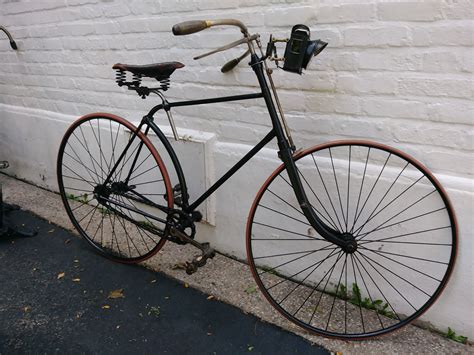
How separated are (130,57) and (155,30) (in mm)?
319

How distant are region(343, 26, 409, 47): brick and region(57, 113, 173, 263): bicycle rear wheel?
49.6 inches

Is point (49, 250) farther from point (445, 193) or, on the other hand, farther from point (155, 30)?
point (445, 193)

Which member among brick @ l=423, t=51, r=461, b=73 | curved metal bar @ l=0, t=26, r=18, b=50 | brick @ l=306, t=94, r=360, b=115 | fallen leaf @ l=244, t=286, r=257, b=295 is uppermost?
curved metal bar @ l=0, t=26, r=18, b=50

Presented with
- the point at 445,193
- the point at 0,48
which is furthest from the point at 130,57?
the point at 445,193

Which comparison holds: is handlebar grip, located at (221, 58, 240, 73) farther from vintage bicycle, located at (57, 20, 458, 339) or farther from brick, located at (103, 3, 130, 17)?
brick, located at (103, 3, 130, 17)

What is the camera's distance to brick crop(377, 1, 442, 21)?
5.96 ft

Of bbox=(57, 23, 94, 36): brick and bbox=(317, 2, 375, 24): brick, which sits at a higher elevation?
bbox=(317, 2, 375, 24): brick

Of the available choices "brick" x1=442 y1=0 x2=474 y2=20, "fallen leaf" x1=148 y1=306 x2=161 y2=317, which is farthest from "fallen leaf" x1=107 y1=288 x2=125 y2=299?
"brick" x1=442 y1=0 x2=474 y2=20

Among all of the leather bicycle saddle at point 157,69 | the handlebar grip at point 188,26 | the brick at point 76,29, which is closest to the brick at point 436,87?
the handlebar grip at point 188,26

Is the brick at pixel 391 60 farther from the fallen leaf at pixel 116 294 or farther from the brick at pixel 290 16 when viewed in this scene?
the fallen leaf at pixel 116 294

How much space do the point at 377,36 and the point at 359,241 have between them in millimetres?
1071

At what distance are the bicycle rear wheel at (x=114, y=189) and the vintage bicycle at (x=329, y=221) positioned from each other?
1.8 inches

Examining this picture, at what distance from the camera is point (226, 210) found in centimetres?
280

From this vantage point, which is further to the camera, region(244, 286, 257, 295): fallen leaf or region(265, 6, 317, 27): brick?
region(244, 286, 257, 295): fallen leaf
